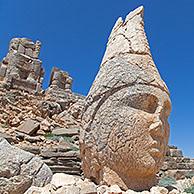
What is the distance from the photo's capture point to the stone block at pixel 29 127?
1180cm

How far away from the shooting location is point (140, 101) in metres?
3.70

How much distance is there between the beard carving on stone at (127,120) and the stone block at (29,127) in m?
8.15

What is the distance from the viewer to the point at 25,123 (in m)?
12.5

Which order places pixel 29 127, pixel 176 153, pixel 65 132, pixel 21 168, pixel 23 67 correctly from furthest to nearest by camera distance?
pixel 23 67 < pixel 176 153 < pixel 65 132 < pixel 29 127 < pixel 21 168

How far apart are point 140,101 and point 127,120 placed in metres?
0.29

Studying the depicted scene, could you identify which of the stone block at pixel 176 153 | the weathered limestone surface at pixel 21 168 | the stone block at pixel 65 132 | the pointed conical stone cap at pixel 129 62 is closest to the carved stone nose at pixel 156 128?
the pointed conical stone cap at pixel 129 62

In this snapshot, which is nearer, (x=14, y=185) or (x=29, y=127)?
(x=14, y=185)

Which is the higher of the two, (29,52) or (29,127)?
(29,52)

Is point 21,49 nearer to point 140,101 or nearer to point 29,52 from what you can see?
point 29,52

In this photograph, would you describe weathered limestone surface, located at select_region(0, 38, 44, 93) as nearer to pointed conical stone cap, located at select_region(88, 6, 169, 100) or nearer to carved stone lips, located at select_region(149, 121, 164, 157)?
pointed conical stone cap, located at select_region(88, 6, 169, 100)

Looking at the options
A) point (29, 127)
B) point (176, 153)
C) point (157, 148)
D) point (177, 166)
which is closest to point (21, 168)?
point (157, 148)

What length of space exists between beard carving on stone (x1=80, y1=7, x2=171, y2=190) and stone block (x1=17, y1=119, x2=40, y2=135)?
815cm

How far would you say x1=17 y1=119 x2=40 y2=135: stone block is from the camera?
Answer: 11.8 metres

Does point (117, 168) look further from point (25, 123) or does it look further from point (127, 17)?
point (25, 123)
